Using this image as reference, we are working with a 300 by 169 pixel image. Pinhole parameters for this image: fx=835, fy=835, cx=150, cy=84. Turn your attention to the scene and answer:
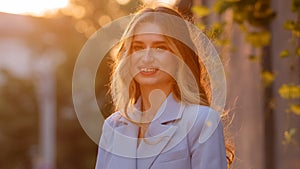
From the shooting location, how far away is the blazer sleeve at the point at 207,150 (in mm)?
2418

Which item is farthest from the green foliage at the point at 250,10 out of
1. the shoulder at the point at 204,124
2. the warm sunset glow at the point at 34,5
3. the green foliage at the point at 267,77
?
the warm sunset glow at the point at 34,5

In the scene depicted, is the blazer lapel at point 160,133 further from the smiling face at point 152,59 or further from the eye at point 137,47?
the eye at point 137,47

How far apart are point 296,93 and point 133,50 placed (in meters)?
1.83

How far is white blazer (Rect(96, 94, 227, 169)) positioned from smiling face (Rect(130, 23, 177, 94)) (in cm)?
7

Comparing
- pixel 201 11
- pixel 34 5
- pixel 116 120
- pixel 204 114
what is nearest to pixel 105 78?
pixel 34 5

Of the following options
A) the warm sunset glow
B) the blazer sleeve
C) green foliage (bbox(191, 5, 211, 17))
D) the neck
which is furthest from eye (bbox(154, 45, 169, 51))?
the warm sunset glow

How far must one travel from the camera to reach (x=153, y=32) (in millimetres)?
2586

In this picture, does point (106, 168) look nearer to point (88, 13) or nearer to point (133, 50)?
point (133, 50)

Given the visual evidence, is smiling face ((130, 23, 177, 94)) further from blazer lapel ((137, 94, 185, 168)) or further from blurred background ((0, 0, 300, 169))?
blurred background ((0, 0, 300, 169))

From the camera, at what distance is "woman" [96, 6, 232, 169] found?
2469mm

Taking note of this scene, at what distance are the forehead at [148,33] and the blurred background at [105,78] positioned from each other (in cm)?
42

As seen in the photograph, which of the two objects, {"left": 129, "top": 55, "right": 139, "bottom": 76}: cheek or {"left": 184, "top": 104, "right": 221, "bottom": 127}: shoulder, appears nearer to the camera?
{"left": 184, "top": 104, "right": 221, "bottom": 127}: shoulder

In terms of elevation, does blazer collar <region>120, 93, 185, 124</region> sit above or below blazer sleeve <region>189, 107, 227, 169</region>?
above

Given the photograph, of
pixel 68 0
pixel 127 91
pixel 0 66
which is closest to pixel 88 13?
pixel 68 0
